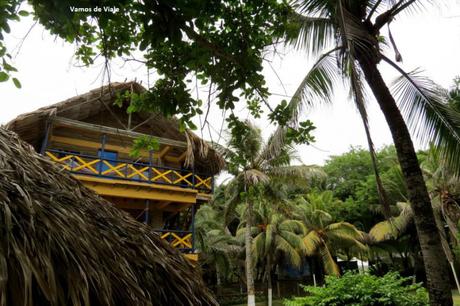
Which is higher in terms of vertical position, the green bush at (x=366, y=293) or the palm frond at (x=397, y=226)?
the palm frond at (x=397, y=226)

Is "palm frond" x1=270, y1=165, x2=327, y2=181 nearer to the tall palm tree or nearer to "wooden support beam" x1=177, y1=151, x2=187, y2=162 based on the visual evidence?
"wooden support beam" x1=177, y1=151, x2=187, y2=162

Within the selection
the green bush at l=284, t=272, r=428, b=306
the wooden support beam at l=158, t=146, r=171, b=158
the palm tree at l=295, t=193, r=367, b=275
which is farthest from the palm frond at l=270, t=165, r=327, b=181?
the green bush at l=284, t=272, r=428, b=306

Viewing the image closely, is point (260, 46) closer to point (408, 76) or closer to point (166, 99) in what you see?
point (166, 99)

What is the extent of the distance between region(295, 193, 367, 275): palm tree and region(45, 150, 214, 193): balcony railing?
10.9m

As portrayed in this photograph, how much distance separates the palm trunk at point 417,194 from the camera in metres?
3.95

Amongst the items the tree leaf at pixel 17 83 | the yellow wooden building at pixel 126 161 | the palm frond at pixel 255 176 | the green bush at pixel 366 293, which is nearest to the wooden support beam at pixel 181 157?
the yellow wooden building at pixel 126 161

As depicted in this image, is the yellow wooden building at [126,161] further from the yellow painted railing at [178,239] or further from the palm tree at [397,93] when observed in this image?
the palm tree at [397,93]

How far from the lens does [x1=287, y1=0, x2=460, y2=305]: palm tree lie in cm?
411

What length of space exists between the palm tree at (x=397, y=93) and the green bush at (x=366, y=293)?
2331 millimetres

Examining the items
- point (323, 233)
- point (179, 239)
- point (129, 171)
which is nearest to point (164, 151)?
point (129, 171)

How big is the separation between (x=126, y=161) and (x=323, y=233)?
14899 mm

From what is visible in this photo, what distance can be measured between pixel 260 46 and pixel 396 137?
282cm

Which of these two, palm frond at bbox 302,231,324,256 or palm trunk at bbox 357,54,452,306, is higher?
palm trunk at bbox 357,54,452,306

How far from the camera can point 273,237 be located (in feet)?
68.6
